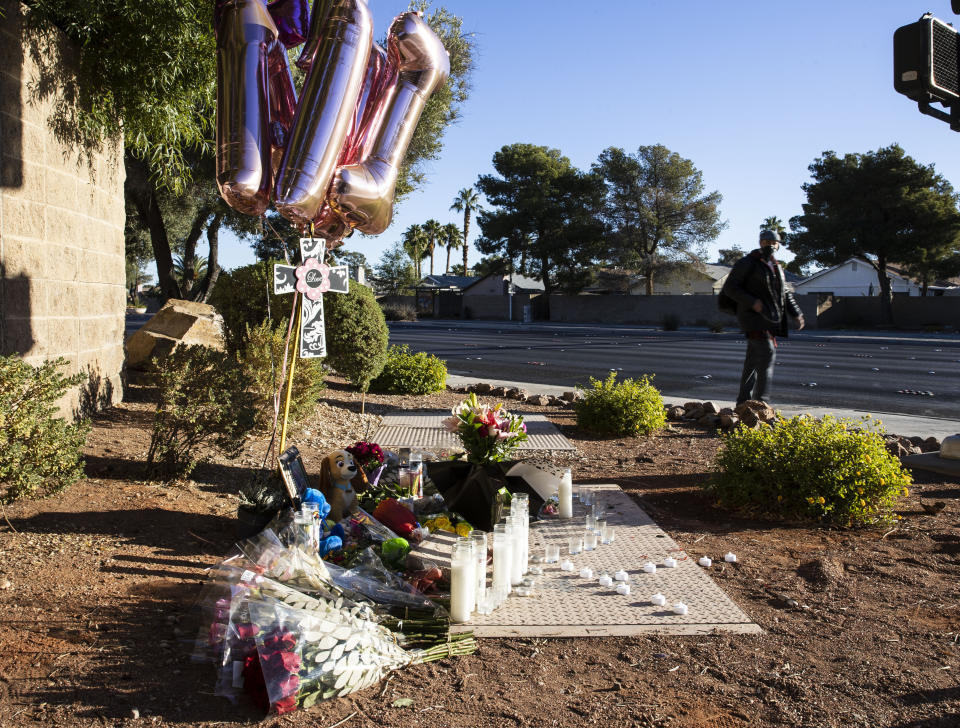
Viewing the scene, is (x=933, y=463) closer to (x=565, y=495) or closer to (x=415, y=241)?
(x=565, y=495)

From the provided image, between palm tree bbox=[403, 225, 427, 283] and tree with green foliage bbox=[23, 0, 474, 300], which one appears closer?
tree with green foliage bbox=[23, 0, 474, 300]

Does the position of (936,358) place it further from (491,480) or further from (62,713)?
(62,713)

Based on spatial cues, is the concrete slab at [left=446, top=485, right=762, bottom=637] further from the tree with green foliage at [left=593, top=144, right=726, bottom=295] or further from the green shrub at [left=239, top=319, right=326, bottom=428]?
the tree with green foliage at [left=593, top=144, right=726, bottom=295]

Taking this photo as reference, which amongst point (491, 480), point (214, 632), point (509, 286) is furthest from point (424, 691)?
point (509, 286)

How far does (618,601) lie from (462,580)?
93 centimetres

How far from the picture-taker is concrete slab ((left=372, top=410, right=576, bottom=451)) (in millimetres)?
7750

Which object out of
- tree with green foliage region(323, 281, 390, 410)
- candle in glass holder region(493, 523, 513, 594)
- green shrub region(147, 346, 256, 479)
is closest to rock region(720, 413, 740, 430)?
tree with green foliage region(323, 281, 390, 410)

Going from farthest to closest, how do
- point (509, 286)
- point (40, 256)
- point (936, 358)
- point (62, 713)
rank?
point (509, 286) → point (936, 358) → point (40, 256) → point (62, 713)

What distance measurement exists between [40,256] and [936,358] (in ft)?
68.5

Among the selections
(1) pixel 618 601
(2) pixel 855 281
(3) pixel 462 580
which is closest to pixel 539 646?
(3) pixel 462 580

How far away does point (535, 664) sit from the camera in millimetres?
3311

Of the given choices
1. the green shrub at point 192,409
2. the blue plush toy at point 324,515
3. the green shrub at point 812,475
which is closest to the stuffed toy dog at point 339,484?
the blue plush toy at point 324,515

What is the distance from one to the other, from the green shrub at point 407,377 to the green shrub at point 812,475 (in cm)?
621

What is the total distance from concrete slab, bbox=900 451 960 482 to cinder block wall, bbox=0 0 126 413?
7.15 metres
